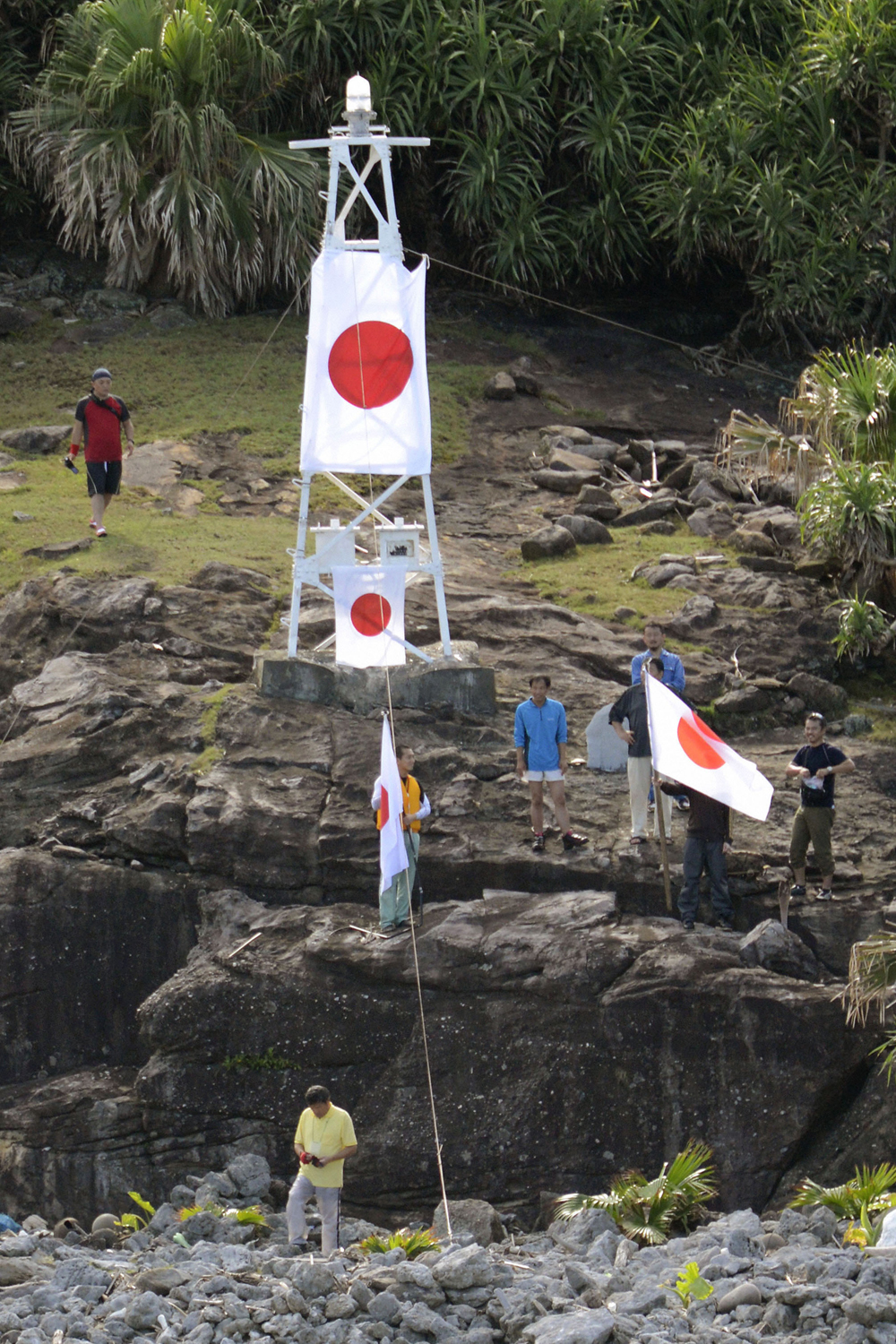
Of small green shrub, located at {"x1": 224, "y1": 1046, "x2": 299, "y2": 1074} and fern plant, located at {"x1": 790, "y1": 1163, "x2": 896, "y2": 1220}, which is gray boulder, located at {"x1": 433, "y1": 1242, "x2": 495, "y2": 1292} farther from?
small green shrub, located at {"x1": 224, "y1": 1046, "x2": 299, "y2": 1074}

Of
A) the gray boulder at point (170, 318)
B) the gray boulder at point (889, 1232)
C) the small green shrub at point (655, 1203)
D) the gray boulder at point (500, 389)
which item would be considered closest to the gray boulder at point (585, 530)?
the gray boulder at point (500, 389)

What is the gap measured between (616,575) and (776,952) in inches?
245

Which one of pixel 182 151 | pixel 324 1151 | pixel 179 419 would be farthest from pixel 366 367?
pixel 182 151

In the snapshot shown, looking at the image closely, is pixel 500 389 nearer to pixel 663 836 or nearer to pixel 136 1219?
pixel 663 836

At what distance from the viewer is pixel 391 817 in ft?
35.9

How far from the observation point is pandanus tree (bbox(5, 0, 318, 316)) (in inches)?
877

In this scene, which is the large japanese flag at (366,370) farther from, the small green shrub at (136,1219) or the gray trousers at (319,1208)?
the gray trousers at (319,1208)

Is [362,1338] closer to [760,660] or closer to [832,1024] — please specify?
[832,1024]

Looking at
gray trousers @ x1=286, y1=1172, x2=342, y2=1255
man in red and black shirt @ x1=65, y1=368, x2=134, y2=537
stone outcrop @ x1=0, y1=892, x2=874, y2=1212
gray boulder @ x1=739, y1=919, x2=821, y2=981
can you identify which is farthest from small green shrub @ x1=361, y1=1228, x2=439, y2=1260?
man in red and black shirt @ x1=65, y1=368, x2=134, y2=537

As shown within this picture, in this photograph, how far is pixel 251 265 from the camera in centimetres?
2295

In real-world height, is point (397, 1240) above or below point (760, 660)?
below

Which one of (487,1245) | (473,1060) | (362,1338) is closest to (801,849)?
(473,1060)

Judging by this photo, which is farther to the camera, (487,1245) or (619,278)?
(619,278)

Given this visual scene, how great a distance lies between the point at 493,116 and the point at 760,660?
11.2 metres
